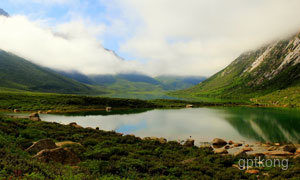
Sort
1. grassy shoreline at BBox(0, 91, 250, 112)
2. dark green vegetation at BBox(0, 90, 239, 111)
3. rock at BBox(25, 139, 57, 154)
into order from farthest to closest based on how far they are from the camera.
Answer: dark green vegetation at BBox(0, 90, 239, 111) < grassy shoreline at BBox(0, 91, 250, 112) < rock at BBox(25, 139, 57, 154)

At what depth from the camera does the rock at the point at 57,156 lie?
672 inches

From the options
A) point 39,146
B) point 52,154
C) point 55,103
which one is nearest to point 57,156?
point 52,154

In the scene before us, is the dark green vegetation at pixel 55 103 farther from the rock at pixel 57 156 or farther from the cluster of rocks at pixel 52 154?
the rock at pixel 57 156

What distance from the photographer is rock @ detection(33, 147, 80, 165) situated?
17.1 m

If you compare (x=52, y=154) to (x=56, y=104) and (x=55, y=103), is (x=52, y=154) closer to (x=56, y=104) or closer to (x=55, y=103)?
(x=56, y=104)

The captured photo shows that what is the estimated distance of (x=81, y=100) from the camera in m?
129

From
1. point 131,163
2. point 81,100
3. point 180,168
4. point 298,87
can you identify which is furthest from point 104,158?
point 298,87

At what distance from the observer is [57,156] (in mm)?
18188

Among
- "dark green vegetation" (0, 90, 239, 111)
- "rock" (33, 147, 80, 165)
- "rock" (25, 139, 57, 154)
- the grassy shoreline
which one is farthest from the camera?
"dark green vegetation" (0, 90, 239, 111)

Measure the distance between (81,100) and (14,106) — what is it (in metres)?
38.7

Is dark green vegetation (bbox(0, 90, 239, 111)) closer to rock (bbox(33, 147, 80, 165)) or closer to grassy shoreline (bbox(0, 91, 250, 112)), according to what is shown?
grassy shoreline (bbox(0, 91, 250, 112))

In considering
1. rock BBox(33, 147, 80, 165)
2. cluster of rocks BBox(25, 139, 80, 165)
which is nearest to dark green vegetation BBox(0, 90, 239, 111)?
cluster of rocks BBox(25, 139, 80, 165)

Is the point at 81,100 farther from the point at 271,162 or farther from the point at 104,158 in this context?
the point at 271,162

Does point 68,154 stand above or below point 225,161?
above
